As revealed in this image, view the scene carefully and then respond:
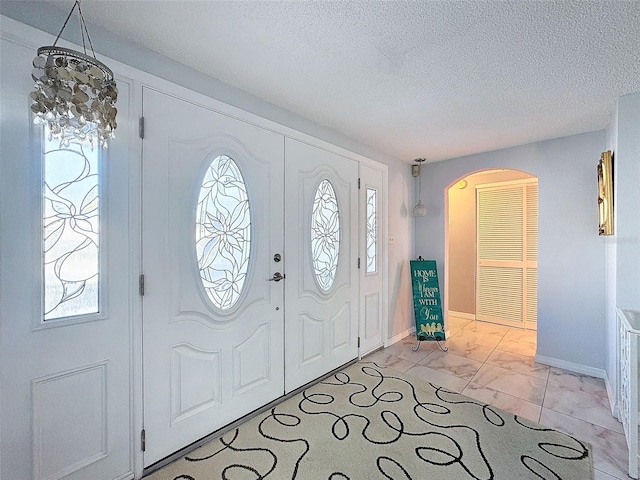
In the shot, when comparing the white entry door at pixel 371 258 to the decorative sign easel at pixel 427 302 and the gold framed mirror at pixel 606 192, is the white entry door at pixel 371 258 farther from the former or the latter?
the gold framed mirror at pixel 606 192

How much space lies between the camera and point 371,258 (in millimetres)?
3389

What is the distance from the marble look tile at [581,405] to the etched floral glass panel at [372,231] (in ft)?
6.26

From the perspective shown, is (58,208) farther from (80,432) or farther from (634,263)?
(634,263)

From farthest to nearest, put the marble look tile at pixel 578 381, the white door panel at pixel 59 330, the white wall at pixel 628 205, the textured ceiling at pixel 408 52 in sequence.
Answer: the marble look tile at pixel 578 381, the white wall at pixel 628 205, the textured ceiling at pixel 408 52, the white door panel at pixel 59 330

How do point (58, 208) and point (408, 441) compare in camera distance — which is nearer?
point (58, 208)

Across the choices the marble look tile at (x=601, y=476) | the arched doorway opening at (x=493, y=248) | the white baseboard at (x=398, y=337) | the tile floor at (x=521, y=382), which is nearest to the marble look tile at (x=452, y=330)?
the tile floor at (x=521, y=382)

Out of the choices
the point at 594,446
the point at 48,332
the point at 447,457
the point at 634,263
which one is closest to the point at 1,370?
the point at 48,332

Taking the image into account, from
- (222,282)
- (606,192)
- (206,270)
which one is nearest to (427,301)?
(606,192)

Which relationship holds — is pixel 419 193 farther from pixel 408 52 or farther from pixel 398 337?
pixel 408 52

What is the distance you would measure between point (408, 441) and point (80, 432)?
1847mm

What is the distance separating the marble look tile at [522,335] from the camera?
12.7 feet

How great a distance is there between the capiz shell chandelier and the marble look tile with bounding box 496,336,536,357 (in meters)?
4.27

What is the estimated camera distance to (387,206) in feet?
11.8

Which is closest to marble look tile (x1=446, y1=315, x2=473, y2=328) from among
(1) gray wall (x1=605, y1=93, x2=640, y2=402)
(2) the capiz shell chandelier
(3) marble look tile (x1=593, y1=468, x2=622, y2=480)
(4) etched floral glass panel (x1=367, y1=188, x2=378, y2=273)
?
(4) etched floral glass panel (x1=367, y1=188, x2=378, y2=273)
